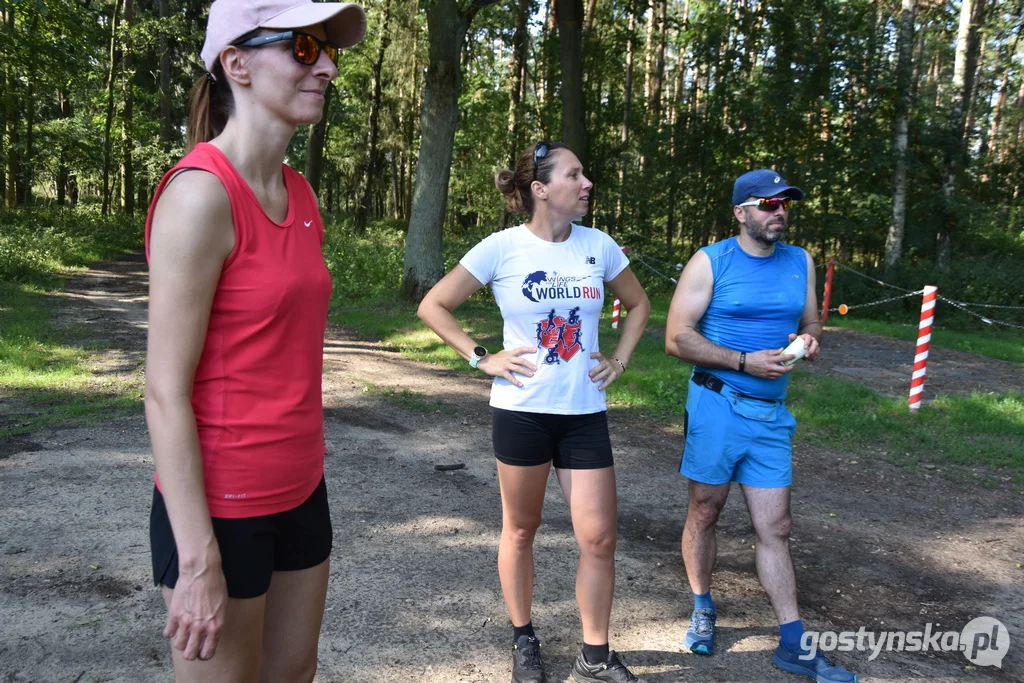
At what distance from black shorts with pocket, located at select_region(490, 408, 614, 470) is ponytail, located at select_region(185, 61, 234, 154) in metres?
1.83

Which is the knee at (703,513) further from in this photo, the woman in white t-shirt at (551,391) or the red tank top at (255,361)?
the red tank top at (255,361)

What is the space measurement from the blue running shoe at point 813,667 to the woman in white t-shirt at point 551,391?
795 millimetres

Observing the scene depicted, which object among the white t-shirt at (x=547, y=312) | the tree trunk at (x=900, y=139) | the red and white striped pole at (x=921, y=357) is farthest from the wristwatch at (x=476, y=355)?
the tree trunk at (x=900, y=139)

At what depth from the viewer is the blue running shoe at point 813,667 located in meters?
3.60

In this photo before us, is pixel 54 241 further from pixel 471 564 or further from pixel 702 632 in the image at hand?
pixel 702 632

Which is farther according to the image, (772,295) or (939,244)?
(939,244)

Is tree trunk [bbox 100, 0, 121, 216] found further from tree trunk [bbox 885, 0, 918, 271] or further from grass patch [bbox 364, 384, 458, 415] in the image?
grass patch [bbox 364, 384, 458, 415]

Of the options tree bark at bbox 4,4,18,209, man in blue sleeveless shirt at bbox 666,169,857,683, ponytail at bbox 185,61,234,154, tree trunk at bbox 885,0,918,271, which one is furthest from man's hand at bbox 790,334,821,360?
tree bark at bbox 4,4,18,209

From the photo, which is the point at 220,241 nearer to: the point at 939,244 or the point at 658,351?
the point at 658,351

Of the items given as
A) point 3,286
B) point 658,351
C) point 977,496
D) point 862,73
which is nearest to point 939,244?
point 862,73

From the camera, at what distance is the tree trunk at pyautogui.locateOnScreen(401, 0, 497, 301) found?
1366 centimetres

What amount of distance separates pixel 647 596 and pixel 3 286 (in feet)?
51.6

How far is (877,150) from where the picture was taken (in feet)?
63.7

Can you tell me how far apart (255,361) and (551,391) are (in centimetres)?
176
